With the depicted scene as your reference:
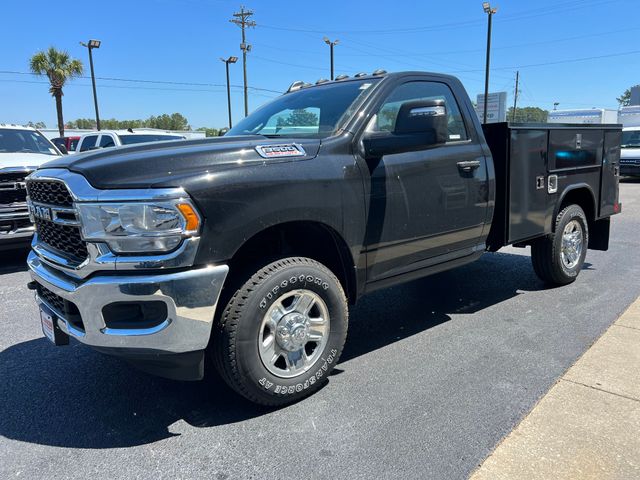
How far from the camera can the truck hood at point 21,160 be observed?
691 cm

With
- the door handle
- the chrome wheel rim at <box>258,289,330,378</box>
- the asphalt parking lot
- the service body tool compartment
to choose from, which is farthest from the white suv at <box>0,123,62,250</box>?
the service body tool compartment

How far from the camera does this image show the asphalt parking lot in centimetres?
259

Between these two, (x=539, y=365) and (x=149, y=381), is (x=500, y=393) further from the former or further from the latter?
(x=149, y=381)

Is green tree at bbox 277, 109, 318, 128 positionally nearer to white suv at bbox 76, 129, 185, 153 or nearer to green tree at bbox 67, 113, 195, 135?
white suv at bbox 76, 129, 185, 153

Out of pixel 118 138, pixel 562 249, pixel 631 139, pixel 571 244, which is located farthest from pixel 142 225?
pixel 631 139

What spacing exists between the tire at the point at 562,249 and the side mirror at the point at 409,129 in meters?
2.36

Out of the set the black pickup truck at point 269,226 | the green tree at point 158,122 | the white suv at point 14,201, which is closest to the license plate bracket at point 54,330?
the black pickup truck at point 269,226

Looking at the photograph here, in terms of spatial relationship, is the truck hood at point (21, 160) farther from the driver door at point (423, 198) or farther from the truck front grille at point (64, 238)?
the driver door at point (423, 198)

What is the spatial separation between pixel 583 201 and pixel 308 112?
3532 millimetres

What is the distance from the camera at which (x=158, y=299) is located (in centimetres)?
253

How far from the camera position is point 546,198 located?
196 inches

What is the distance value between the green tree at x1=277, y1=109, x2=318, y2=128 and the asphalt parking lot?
1716 millimetres

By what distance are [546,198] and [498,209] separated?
2.24 ft

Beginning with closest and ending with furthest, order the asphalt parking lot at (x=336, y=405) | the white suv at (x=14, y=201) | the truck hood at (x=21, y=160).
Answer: the asphalt parking lot at (x=336, y=405), the white suv at (x=14, y=201), the truck hood at (x=21, y=160)
